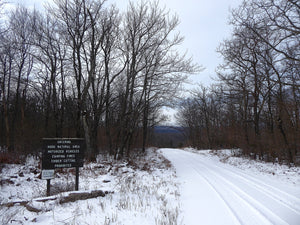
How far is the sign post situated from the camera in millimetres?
5984

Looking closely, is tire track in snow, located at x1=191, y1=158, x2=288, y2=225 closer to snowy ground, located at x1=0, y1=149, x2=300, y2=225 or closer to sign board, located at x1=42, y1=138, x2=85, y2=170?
snowy ground, located at x1=0, y1=149, x2=300, y2=225

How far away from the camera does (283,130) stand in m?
13.4

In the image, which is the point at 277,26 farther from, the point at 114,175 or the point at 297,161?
the point at 114,175

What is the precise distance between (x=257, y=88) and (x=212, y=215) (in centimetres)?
1338

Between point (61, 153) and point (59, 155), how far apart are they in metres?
0.09

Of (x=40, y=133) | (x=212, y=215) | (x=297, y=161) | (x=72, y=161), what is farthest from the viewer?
(x=40, y=133)

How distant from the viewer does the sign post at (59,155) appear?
19.6ft

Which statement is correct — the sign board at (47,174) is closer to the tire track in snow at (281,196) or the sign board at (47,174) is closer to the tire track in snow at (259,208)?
the tire track in snow at (259,208)

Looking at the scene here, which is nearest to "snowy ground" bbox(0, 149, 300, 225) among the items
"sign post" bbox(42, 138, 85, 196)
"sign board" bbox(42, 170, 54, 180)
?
"sign board" bbox(42, 170, 54, 180)

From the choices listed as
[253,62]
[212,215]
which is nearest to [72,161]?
[212,215]

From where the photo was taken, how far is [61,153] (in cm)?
626

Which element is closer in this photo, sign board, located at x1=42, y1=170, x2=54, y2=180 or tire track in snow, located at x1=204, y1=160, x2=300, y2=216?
tire track in snow, located at x1=204, y1=160, x2=300, y2=216

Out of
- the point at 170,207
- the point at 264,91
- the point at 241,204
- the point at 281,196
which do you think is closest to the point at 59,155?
the point at 170,207

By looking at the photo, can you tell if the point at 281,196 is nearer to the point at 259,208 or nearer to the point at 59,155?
the point at 259,208
